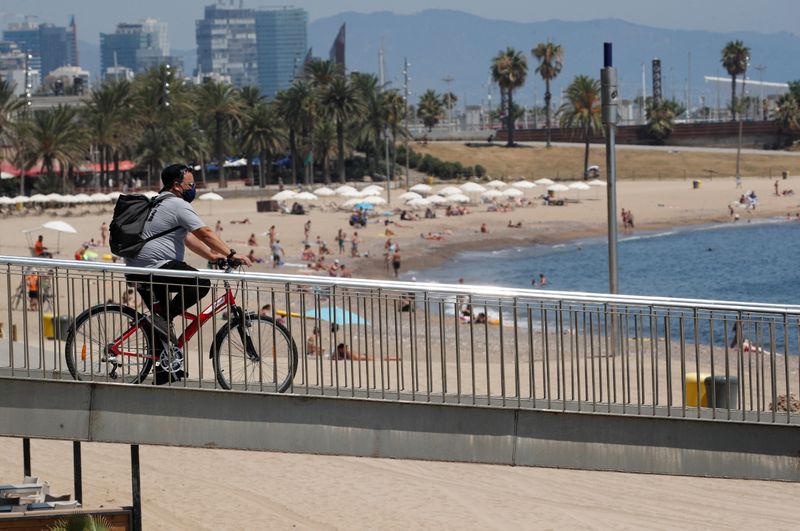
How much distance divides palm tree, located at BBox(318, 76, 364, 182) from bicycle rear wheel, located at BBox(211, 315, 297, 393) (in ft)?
252

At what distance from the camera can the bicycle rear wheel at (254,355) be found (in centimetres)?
938

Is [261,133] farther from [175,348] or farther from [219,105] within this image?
[175,348]

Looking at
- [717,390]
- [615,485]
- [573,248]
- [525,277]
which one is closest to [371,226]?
[573,248]

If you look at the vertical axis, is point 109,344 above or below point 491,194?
above

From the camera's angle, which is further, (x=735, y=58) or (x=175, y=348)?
(x=735, y=58)

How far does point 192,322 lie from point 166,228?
2.41ft

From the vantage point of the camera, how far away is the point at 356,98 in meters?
87.5

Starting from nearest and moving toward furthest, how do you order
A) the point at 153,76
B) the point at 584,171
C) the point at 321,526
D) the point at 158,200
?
the point at 158,200 < the point at 321,526 < the point at 153,76 < the point at 584,171

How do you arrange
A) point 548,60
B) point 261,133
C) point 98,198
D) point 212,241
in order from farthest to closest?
1. point 548,60
2. point 261,133
3. point 98,198
4. point 212,241

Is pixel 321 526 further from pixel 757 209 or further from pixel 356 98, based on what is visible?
pixel 356 98

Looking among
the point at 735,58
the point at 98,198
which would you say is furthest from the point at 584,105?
the point at 98,198

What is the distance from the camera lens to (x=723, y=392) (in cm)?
991

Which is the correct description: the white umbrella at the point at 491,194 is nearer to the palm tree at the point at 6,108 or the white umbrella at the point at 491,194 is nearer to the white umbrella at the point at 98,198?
the white umbrella at the point at 98,198

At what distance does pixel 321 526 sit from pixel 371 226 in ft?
158
